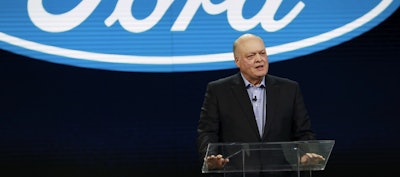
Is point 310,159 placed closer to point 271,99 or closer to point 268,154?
point 268,154

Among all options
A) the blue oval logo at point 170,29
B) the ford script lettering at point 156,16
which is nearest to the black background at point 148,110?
the blue oval logo at point 170,29

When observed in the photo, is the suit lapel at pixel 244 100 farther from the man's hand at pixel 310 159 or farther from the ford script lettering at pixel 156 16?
the ford script lettering at pixel 156 16

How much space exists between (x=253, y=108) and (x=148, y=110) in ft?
4.48

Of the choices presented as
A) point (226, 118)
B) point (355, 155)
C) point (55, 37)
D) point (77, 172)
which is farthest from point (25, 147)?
point (355, 155)

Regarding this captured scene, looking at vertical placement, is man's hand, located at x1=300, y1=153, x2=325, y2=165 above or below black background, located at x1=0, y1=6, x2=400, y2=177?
below

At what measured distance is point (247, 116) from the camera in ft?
11.6

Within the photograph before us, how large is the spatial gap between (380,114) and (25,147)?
2383 mm

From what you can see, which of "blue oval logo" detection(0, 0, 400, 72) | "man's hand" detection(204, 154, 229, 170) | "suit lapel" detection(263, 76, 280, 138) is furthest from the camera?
"blue oval logo" detection(0, 0, 400, 72)

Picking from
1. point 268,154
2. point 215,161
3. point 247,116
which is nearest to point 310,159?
point 268,154

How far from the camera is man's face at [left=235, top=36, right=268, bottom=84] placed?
353 centimetres

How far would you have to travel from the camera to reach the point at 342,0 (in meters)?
4.77

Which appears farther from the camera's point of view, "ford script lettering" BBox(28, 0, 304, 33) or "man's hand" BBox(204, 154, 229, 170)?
"ford script lettering" BBox(28, 0, 304, 33)

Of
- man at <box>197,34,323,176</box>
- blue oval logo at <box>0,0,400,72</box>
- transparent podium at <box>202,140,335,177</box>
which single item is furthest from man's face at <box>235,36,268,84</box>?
blue oval logo at <box>0,0,400,72</box>

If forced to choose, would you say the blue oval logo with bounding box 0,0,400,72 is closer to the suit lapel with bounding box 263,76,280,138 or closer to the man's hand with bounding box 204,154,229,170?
the suit lapel with bounding box 263,76,280,138
